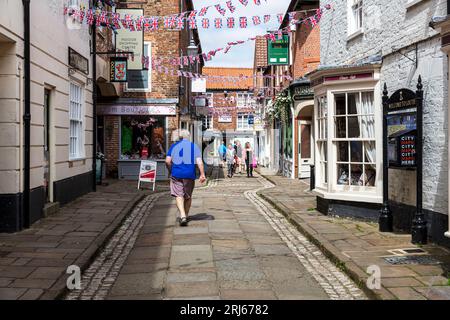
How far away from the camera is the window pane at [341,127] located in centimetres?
1027

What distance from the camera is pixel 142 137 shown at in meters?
21.1

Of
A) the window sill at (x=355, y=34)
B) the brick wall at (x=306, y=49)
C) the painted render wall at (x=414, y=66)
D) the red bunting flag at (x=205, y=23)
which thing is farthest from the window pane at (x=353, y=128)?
the brick wall at (x=306, y=49)

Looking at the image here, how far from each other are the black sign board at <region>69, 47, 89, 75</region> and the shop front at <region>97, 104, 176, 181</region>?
709 cm

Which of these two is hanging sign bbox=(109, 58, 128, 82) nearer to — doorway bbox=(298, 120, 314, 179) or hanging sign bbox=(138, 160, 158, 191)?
hanging sign bbox=(138, 160, 158, 191)

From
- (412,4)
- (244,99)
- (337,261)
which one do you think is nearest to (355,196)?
(337,261)

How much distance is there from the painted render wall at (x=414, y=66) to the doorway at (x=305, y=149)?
1058cm

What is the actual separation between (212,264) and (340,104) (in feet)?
16.1

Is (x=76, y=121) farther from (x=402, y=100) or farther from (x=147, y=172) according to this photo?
(x=402, y=100)

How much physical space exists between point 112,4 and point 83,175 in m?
5.71

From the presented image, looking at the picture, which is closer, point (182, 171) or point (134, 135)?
point (182, 171)

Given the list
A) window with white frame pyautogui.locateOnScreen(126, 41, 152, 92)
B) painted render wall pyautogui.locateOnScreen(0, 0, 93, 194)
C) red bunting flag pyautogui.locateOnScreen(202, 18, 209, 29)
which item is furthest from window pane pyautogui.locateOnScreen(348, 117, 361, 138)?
window with white frame pyautogui.locateOnScreen(126, 41, 152, 92)

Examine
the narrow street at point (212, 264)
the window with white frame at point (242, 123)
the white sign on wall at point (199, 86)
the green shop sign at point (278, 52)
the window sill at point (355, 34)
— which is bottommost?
the narrow street at point (212, 264)

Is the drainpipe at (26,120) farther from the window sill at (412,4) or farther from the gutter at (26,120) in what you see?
the window sill at (412,4)

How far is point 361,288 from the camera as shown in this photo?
18.4 feet
